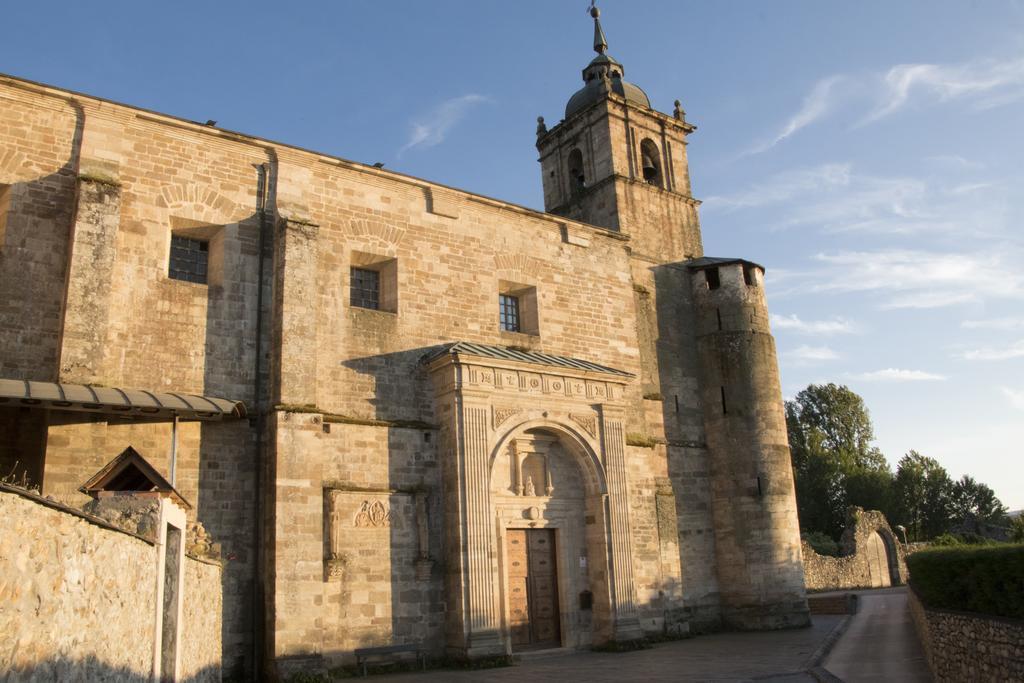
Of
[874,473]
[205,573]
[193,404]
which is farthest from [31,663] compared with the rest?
[874,473]

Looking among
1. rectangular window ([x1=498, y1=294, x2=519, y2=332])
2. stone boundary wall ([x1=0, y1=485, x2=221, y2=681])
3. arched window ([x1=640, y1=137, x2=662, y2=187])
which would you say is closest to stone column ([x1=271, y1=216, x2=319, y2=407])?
rectangular window ([x1=498, y1=294, x2=519, y2=332])

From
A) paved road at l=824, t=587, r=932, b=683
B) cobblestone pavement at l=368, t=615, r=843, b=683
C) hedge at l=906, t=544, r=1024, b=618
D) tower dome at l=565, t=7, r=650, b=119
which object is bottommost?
paved road at l=824, t=587, r=932, b=683

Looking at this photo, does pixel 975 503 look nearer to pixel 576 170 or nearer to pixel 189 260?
pixel 576 170

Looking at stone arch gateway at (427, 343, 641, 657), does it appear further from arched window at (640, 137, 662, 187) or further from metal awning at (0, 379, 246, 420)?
arched window at (640, 137, 662, 187)

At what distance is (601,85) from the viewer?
83.8 feet

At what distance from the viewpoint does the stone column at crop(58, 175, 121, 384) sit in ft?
42.3

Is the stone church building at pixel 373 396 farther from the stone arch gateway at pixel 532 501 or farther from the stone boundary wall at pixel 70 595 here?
the stone boundary wall at pixel 70 595

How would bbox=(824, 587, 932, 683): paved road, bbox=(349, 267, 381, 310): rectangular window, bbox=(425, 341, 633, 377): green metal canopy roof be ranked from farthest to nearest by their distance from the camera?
bbox=(349, 267, 381, 310): rectangular window, bbox=(425, 341, 633, 377): green metal canopy roof, bbox=(824, 587, 932, 683): paved road

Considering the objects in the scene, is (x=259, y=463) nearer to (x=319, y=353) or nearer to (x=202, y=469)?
(x=202, y=469)

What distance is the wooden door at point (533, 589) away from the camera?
56.1ft

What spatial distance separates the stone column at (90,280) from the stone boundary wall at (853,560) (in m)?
28.5

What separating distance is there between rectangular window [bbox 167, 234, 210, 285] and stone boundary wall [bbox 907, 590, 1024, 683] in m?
13.6

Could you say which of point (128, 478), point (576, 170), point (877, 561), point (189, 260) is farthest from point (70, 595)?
point (877, 561)

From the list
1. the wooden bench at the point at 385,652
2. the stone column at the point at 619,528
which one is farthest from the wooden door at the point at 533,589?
the wooden bench at the point at 385,652
